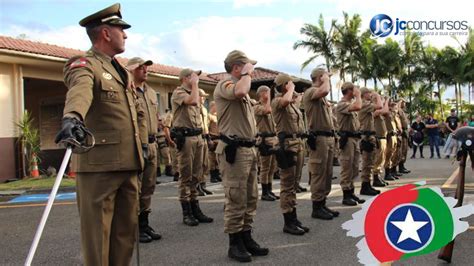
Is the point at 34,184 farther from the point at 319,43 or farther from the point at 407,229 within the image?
the point at 319,43

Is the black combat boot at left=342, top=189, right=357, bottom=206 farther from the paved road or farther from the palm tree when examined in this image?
the palm tree

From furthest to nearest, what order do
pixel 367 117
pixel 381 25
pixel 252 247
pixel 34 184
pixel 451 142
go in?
pixel 381 25, pixel 34 184, pixel 367 117, pixel 252 247, pixel 451 142

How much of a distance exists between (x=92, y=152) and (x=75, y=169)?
0.60 ft

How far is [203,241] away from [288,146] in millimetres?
1674

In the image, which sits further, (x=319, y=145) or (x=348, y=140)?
(x=348, y=140)

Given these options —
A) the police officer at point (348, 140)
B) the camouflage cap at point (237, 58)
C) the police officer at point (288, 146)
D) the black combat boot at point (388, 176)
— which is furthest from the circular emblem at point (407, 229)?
the black combat boot at point (388, 176)

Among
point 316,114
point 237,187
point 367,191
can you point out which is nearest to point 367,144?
point 367,191

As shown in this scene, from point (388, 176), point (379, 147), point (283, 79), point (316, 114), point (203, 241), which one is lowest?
point (203, 241)

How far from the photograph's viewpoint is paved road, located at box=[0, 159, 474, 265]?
437 cm

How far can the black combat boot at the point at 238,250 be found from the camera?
4.30 meters

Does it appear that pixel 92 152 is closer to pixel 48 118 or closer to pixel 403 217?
pixel 403 217

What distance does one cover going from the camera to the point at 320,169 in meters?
6.03

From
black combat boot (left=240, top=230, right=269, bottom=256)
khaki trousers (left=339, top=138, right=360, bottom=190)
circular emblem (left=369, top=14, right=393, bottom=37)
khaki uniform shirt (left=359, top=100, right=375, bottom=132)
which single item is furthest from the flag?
circular emblem (left=369, top=14, right=393, bottom=37)

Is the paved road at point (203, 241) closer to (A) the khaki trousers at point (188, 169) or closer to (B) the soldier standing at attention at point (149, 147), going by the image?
(B) the soldier standing at attention at point (149, 147)
